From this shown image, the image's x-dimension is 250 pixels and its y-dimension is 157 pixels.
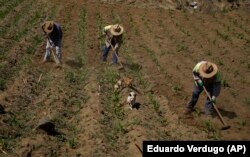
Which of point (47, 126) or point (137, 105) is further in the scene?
point (137, 105)

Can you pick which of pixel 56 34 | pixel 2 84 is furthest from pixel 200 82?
pixel 56 34

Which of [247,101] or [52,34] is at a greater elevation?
[52,34]

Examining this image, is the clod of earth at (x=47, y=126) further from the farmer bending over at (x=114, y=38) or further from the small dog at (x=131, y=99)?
the farmer bending over at (x=114, y=38)

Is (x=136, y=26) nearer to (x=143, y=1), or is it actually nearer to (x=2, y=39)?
(x=143, y=1)

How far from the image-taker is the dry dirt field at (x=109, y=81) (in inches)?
330

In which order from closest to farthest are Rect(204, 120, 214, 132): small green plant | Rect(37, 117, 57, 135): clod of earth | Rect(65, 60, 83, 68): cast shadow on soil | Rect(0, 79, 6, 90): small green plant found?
Rect(37, 117, 57, 135): clod of earth, Rect(204, 120, 214, 132): small green plant, Rect(0, 79, 6, 90): small green plant, Rect(65, 60, 83, 68): cast shadow on soil

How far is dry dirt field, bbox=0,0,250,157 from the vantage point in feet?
27.5

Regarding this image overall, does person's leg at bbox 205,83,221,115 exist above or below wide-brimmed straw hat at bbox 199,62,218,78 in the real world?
below

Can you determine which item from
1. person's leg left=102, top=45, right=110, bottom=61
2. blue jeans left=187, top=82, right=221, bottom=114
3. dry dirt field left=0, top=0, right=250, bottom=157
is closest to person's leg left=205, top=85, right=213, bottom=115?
blue jeans left=187, top=82, right=221, bottom=114

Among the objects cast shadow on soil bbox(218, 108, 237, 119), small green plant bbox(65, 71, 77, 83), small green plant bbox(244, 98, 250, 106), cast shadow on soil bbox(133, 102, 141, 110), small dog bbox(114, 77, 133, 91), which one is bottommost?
small green plant bbox(244, 98, 250, 106)

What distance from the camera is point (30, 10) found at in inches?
804

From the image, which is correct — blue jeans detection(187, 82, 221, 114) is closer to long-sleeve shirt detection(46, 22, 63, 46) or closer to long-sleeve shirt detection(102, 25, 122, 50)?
long-sleeve shirt detection(102, 25, 122, 50)

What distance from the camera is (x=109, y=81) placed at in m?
11.9

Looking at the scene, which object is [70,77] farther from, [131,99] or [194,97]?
[194,97]
